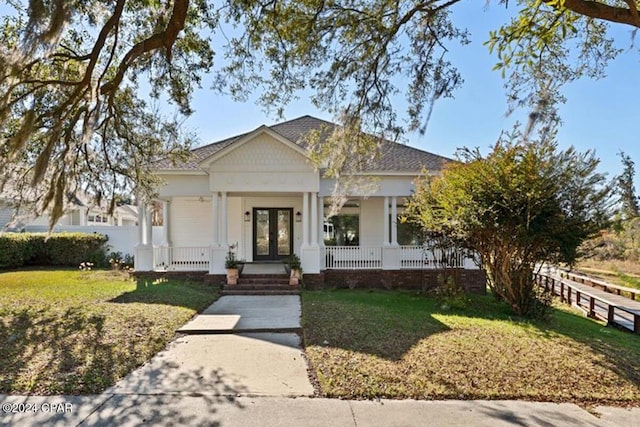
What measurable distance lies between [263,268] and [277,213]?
310 centimetres

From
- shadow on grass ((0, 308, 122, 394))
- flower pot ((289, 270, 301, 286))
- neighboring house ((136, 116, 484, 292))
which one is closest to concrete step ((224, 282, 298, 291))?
flower pot ((289, 270, 301, 286))

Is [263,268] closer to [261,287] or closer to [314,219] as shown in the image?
[261,287]

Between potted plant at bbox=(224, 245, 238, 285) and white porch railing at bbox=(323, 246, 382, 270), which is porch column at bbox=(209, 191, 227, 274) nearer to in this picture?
potted plant at bbox=(224, 245, 238, 285)

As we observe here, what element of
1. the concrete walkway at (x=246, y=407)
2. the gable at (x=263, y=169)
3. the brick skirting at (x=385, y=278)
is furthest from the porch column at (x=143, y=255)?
the concrete walkway at (x=246, y=407)

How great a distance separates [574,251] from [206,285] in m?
10.5

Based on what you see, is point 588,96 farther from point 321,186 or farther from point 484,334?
point 321,186

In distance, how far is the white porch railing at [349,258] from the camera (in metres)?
13.9

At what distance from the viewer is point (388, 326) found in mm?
7352

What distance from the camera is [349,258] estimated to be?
1388 centimetres

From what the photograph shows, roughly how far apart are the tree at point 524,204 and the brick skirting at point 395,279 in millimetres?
4287

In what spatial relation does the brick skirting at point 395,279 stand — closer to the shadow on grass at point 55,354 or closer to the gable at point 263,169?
the gable at point 263,169

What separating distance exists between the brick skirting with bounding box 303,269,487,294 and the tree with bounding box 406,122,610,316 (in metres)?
4.29

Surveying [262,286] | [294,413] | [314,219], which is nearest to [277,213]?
[314,219]

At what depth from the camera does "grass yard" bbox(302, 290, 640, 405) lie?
4.54m
